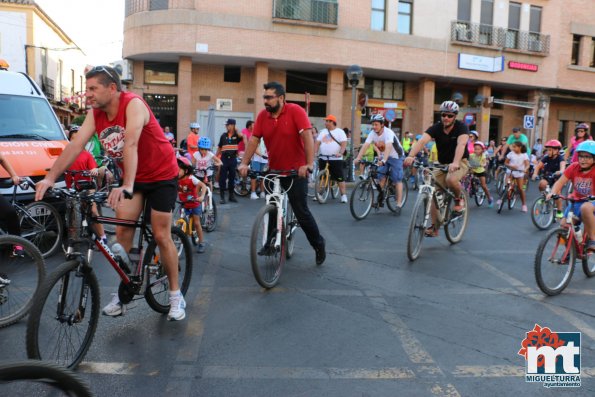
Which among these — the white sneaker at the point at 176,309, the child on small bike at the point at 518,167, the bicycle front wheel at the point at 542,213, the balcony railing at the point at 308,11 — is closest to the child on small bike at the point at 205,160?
the white sneaker at the point at 176,309

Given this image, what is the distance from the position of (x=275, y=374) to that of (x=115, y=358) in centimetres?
114

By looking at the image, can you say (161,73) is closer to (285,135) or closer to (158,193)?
(285,135)

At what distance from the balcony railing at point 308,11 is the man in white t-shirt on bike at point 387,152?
15.2 m

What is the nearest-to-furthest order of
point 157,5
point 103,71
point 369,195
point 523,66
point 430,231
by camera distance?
point 103,71 → point 430,231 → point 369,195 → point 157,5 → point 523,66

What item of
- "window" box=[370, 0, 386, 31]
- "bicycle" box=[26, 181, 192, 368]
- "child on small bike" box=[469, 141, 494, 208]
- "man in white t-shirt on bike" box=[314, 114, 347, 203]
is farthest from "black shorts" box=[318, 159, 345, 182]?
"window" box=[370, 0, 386, 31]

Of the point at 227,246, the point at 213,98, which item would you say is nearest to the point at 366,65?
the point at 213,98

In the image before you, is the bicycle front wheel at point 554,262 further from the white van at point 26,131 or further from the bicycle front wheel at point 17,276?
the white van at point 26,131

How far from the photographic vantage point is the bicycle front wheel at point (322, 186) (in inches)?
486

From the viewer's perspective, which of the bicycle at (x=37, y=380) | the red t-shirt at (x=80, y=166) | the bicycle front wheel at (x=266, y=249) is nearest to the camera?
the bicycle at (x=37, y=380)

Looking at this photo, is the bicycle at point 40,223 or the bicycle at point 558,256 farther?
the bicycle at point 40,223

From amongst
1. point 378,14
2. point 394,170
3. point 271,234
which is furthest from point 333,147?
point 378,14

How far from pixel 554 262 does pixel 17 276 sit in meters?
5.10

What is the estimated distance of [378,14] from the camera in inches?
1039

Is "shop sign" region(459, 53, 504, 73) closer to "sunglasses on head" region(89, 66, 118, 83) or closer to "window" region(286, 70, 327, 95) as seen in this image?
"window" region(286, 70, 327, 95)
